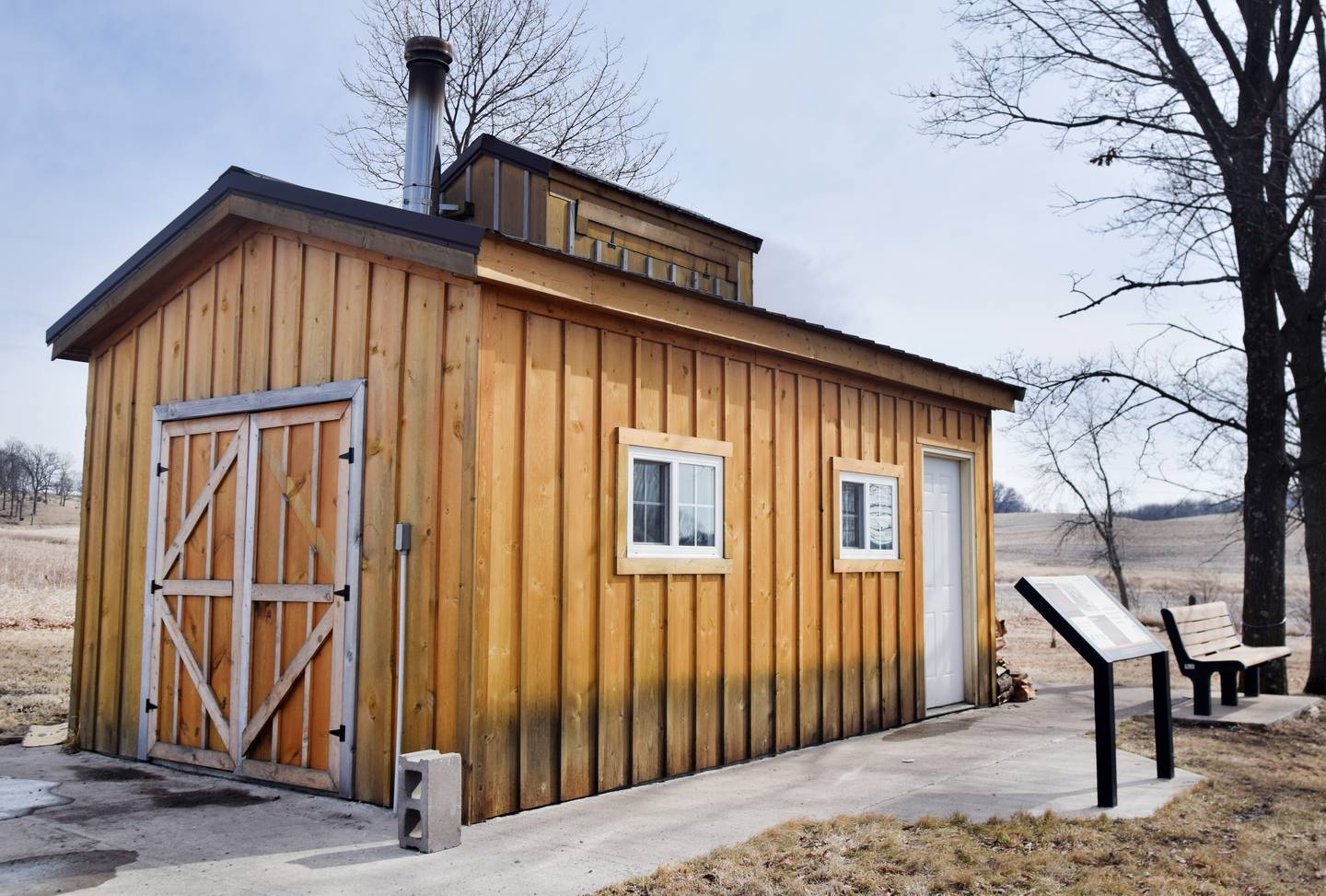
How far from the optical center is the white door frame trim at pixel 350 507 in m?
5.73

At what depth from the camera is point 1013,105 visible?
1359 centimetres

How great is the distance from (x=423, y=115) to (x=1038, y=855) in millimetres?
6637

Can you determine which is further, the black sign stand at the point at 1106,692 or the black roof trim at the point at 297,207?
the black sign stand at the point at 1106,692

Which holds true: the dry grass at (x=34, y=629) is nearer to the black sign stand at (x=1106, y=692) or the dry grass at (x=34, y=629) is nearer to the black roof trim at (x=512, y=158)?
the black roof trim at (x=512, y=158)

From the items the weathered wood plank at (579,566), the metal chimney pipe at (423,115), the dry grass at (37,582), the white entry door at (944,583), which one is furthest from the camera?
the dry grass at (37,582)

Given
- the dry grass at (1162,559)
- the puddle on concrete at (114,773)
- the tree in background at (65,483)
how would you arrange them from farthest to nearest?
the tree in background at (65,483), the dry grass at (1162,559), the puddle on concrete at (114,773)

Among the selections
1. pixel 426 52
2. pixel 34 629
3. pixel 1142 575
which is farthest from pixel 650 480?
pixel 1142 575

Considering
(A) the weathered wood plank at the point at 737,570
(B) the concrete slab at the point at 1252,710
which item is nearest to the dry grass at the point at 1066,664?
(B) the concrete slab at the point at 1252,710

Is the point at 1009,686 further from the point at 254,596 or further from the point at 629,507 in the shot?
the point at 254,596

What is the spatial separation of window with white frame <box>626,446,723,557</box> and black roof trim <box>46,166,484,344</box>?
69.3 inches

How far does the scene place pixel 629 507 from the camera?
6.29m

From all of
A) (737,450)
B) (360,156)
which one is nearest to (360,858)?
(737,450)

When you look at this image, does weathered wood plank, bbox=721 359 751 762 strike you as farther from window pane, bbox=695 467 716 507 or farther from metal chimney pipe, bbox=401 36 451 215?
metal chimney pipe, bbox=401 36 451 215

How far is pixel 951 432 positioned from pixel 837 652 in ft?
8.70
